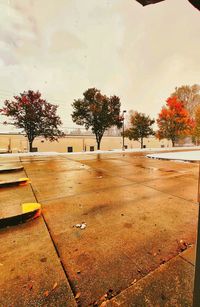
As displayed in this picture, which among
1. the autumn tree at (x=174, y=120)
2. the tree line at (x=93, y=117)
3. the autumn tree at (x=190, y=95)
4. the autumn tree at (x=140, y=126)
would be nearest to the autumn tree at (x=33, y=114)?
the tree line at (x=93, y=117)

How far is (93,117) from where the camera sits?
77.3 feet

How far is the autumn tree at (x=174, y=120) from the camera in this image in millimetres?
28312

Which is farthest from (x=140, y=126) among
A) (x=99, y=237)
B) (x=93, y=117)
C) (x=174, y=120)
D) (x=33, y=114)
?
(x=99, y=237)

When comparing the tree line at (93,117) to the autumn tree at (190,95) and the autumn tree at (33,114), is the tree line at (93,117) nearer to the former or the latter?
the autumn tree at (33,114)

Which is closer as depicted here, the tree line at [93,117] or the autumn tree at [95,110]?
the tree line at [93,117]

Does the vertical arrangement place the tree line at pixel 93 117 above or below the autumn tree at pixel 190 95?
below

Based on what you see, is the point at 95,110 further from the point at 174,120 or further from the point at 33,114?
the point at 174,120

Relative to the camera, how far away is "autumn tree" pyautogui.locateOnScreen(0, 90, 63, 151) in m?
18.9

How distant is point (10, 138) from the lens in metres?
31.9

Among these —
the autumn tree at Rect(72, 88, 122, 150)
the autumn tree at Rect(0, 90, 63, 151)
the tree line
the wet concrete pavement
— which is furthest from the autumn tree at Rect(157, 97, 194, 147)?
the wet concrete pavement

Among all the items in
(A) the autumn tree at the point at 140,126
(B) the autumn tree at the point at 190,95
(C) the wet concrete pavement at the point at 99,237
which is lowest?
(C) the wet concrete pavement at the point at 99,237

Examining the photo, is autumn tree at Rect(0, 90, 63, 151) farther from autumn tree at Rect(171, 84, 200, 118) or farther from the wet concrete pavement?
autumn tree at Rect(171, 84, 200, 118)

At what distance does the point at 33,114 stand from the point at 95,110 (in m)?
8.11

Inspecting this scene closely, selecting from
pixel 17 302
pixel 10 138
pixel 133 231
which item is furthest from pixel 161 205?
pixel 10 138
